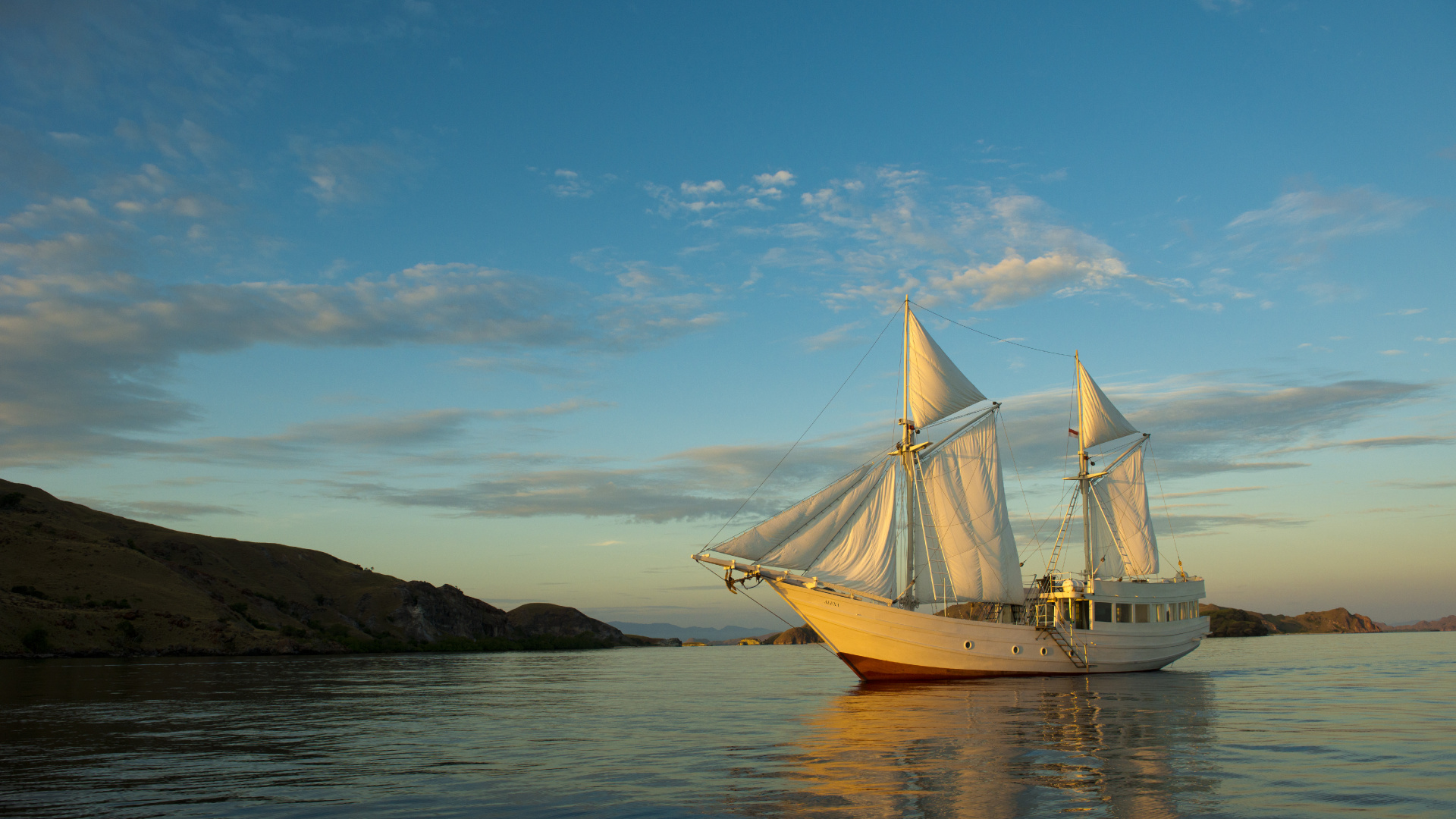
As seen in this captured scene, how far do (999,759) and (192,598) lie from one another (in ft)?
393

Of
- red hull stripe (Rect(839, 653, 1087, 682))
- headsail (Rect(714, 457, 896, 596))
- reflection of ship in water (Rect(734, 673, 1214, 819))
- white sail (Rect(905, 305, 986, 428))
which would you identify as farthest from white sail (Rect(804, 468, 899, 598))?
reflection of ship in water (Rect(734, 673, 1214, 819))

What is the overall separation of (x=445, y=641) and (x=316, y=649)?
39284mm

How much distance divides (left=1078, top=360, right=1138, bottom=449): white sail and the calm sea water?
82.7 feet

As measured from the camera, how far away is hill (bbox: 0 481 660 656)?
91.6 m

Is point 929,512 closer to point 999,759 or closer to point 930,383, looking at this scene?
point 930,383

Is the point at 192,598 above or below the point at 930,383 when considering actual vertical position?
below

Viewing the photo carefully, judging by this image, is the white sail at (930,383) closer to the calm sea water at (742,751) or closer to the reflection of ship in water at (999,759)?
the calm sea water at (742,751)

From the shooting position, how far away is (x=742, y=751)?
2419 cm

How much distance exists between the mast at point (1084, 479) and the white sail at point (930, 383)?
17.4 m

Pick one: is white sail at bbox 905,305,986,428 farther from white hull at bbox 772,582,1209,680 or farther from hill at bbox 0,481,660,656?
hill at bbox 0,481,660,656

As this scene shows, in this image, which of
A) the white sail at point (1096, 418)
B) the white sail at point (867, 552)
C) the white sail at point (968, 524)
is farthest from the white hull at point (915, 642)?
the white sail at point (1096, 418)

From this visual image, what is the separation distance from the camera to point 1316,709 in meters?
34.5

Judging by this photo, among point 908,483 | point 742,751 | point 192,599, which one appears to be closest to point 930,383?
point 908,483

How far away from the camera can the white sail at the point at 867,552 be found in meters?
51.1
